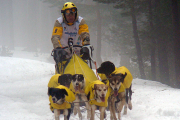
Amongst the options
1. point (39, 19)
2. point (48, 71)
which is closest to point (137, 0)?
point (48, 71)

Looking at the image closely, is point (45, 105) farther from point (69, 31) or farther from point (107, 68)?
point (107, 68)

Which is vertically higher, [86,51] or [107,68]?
[86,51]

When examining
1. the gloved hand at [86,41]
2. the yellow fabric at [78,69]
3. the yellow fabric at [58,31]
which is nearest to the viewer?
the yellow fabric at [78,69]

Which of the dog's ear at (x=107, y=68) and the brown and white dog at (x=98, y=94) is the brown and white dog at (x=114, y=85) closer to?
the dog's ear at (x=107, y=68)

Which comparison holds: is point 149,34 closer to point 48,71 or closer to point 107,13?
point 48,71

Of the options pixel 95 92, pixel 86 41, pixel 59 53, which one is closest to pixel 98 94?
pixel 95 92

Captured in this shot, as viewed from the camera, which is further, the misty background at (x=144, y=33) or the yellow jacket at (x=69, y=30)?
the misty background at (x=144, y=33)

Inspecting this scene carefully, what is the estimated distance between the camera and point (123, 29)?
20141 mm

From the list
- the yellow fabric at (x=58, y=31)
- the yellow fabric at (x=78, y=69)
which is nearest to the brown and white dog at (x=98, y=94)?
the yellow fabric at (x=78, y=69)

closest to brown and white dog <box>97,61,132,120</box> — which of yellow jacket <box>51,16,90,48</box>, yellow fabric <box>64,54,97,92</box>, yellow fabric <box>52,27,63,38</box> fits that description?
yellow fabric <box>64,54,97,92</box>

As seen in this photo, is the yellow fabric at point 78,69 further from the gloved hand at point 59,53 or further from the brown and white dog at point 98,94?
the brown and white dog at point 98,94

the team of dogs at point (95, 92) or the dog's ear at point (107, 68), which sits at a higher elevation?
the dog's ear at point (107, 68)

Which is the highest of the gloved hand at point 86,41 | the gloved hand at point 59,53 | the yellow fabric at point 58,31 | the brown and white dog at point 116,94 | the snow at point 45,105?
the yellow fabric at point 58,31

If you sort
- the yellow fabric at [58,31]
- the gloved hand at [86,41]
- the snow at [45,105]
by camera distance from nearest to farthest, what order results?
the snow at [45,105]
the gloved hand at [86,41]
the yellow fabric at [58,31]
